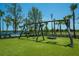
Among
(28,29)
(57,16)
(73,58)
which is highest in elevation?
(57,16)

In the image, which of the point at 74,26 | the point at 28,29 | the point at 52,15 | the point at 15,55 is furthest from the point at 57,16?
the point at 15,55

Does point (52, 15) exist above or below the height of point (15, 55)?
above

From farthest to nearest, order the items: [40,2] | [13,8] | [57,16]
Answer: [13,8], [57,16], [40,2]

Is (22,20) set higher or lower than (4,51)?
higher

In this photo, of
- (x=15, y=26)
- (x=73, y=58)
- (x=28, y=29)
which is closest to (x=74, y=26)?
(x=28, y=29)

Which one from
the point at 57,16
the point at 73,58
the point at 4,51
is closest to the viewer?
the point at 73,58

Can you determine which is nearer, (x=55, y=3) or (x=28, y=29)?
(x=55, y=3)

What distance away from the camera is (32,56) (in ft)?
22.5

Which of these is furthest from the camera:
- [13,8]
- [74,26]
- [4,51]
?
[13,8]

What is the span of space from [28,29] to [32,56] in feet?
23.3

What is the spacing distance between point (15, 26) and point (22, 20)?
0.72m

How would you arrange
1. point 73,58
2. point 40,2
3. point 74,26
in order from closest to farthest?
point 73,58
point 40,2
point 74,26

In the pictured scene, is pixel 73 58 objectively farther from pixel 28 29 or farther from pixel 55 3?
pixel 28 29

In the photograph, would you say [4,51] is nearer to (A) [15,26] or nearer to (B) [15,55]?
(B) [15,55]
